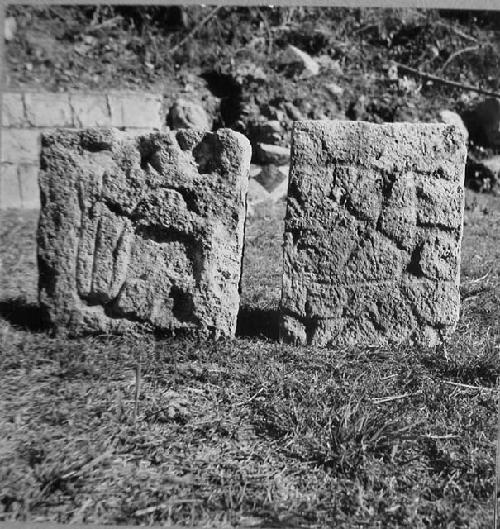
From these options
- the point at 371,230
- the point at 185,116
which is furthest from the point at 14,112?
the point at 371,230

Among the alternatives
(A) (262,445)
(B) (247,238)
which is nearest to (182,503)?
(A) (262,445)

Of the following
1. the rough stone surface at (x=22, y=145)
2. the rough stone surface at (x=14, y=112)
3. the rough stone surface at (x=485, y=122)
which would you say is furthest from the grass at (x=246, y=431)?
the rough stone surface at (x=485, y=122)

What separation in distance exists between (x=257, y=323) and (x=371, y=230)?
0.73m

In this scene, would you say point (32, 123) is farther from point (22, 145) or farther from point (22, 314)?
point (22, 314)

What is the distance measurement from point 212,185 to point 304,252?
48cm

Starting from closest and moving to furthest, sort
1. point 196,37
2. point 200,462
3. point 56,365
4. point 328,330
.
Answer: point 200,462
point 56,365
point 328,330
point 196,37

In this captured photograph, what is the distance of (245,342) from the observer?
9.61ft

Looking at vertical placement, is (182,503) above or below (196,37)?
below

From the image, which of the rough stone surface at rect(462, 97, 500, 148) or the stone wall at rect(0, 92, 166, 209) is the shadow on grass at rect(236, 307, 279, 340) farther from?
the rough stone surface at rect(462, 97, 500, 148)

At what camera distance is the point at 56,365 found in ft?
8.88

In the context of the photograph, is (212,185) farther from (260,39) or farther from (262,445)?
(260,39)

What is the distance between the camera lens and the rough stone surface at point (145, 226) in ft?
9.21

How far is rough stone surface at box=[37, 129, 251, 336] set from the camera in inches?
111

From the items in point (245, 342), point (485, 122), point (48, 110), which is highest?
point (485, 122)
